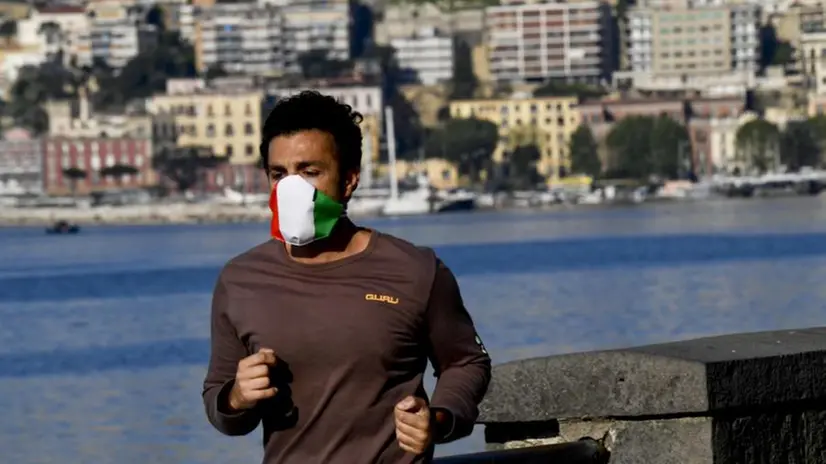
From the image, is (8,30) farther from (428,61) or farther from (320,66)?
(320,66)

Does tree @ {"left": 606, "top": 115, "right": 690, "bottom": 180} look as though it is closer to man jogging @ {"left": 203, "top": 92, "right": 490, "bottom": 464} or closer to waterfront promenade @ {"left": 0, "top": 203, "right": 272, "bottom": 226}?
waterfront promenade @ {"left": 0, "top": 203, "right": 272, "bottom": 226}

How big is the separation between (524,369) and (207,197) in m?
102

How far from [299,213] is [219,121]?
109759mm

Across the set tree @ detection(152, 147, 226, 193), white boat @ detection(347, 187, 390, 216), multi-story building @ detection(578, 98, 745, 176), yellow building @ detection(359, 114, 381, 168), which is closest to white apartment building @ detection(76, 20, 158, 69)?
yellow building @ detection(359, 114, 381, 168)

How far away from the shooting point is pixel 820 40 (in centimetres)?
12812

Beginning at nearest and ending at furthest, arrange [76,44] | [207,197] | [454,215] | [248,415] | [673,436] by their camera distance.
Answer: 1. [248,415]
2. [673,436]
3. [454,215]
4. [207,197]
5. [76,44]

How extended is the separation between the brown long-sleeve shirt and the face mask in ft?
0.19

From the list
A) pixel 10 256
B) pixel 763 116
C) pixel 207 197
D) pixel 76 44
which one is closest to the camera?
pixel 10 256

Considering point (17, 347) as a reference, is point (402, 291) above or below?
above

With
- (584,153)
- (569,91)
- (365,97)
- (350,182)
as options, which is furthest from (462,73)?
(350,182)

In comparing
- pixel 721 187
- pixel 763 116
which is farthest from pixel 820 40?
pixel 721 187

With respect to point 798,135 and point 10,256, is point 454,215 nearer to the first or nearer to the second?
point 798,135

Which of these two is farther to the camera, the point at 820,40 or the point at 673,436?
the point at 820,40

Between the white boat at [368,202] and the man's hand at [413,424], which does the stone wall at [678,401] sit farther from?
the white boat at [368,202]
